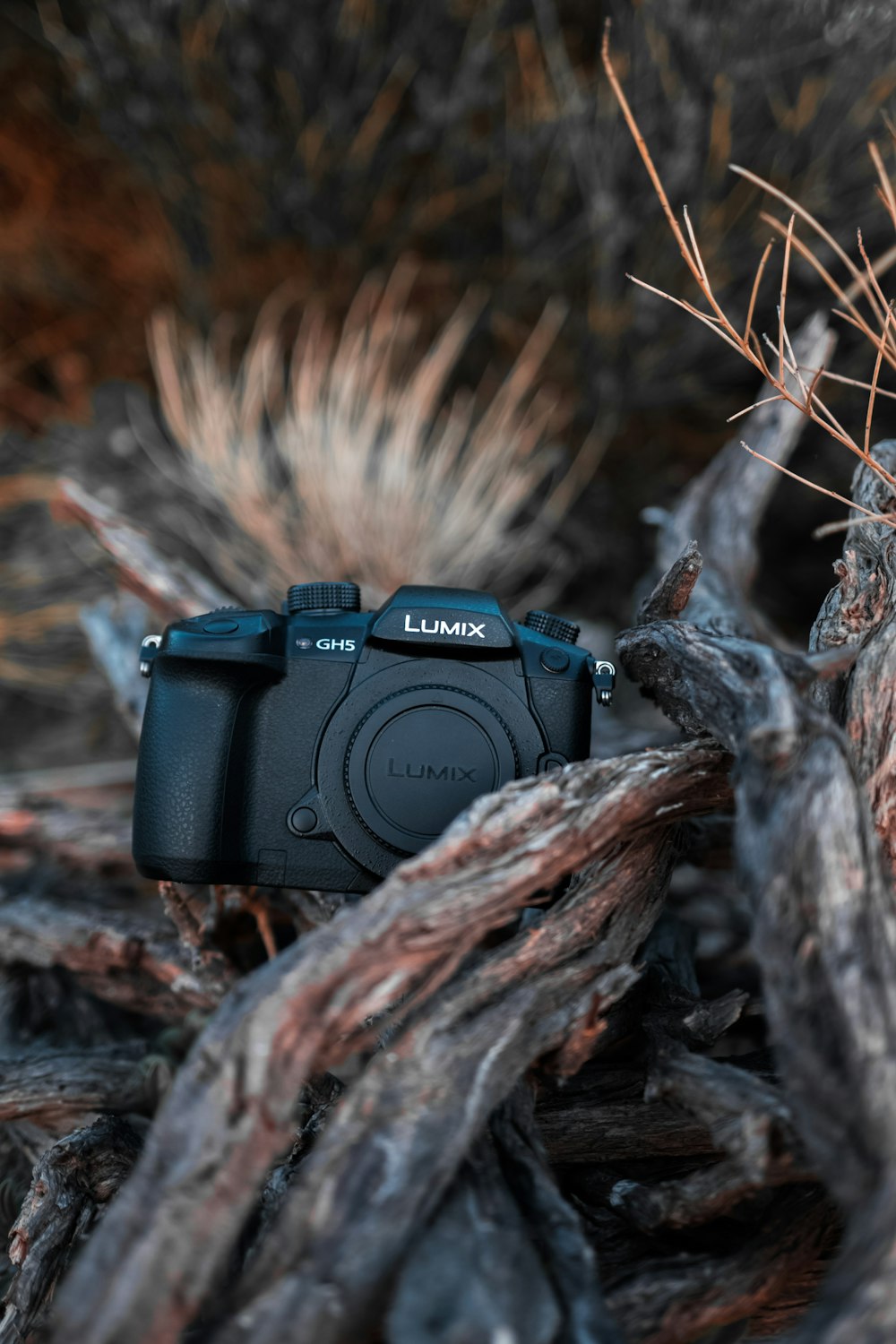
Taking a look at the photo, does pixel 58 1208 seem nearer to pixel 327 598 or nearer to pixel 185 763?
pixel 185 763

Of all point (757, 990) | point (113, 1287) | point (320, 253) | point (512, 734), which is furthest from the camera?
point (320, 253)

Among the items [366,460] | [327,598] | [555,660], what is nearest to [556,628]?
[555,660]

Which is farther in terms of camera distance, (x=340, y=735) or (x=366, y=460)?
(x=366, y=460)

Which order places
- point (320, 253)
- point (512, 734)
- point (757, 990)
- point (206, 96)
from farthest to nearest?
point (320, 253), point (206, 96), point (757, 990), point (512, 734)

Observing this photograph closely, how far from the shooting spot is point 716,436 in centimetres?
122

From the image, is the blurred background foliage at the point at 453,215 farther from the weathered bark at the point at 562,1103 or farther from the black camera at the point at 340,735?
the weathered bark at the point at 562,1103

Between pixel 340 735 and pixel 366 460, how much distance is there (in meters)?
0.56

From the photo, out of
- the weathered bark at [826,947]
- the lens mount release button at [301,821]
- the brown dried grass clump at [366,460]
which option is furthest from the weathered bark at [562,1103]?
the brown dried grass clump at [366,460]

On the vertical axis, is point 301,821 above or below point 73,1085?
above

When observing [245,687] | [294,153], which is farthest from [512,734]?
[294,153]

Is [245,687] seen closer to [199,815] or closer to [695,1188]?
[199,815]

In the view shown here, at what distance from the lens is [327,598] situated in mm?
643

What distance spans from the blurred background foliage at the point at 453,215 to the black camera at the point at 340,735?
0.46 m

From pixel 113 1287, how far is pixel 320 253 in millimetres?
1211
